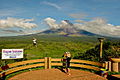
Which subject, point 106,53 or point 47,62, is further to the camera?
point 106,53

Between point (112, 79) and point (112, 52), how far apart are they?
6.03m

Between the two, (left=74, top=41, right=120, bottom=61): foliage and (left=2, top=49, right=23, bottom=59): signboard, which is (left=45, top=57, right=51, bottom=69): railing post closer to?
(left=2, top=49, right=23, bottom=59): signboard

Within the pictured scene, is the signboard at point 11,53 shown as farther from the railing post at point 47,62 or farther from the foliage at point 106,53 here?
the foliage at point 106,53

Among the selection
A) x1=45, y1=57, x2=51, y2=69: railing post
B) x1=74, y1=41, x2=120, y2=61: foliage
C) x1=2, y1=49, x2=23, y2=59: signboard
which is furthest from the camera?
x1=74, y1=41, x2=120, y2=61: foliage

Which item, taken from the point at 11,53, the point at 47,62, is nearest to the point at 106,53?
the point at 47,62

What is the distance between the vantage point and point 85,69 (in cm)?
1405

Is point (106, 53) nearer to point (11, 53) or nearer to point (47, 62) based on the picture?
point (47, 62)

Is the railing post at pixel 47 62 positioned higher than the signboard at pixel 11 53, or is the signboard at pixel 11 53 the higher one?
the signboard at pixel 11 53

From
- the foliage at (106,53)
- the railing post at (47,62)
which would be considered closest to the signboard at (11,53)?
the railing post at (47,62)

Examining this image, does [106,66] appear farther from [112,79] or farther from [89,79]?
[89,79]

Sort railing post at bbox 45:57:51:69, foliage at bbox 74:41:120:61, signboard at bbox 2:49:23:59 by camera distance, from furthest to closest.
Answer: foliage at bbox 74:41:120:61 < railing post at bbox 45:57:51:69 < signboard at bbox 2:49:23:59

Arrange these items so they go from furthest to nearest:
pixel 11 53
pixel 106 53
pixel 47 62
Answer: pixel 106 53 → pixel 47 62 → pixel 11 53

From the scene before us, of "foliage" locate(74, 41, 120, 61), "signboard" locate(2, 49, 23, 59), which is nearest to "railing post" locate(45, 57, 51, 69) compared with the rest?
"signboard" locate(2, 49, 23, 59)

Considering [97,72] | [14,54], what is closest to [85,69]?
[97,72]
